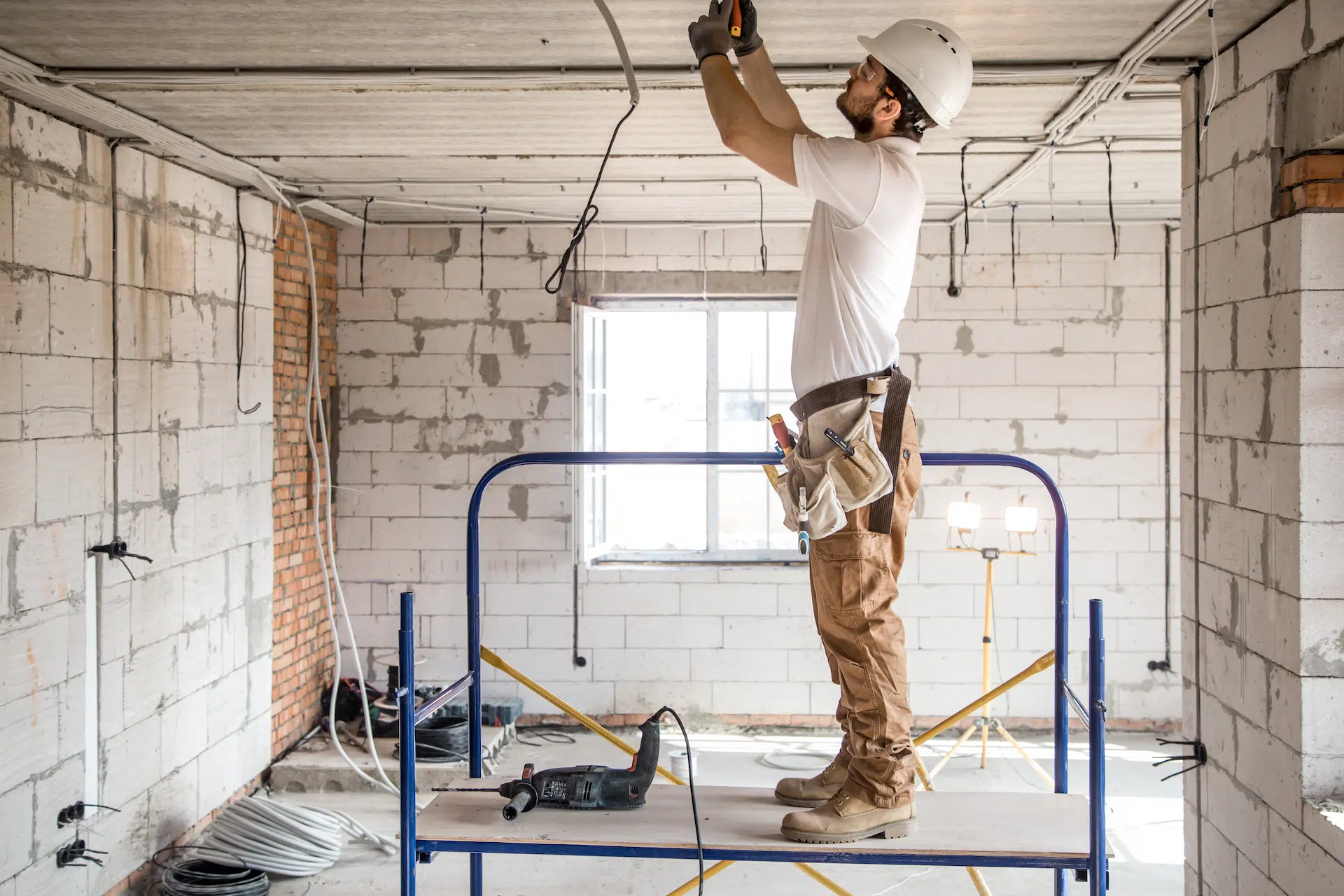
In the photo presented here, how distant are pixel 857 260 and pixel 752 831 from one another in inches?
51.6

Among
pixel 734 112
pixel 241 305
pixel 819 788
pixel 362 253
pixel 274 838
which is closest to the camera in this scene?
pixel 734 112

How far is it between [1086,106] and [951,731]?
3846mm

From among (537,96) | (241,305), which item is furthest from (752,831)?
(241,305)

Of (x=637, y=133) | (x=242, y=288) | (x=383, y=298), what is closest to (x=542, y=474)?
(x=383, y=298)

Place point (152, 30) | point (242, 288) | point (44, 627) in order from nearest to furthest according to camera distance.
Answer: point (152, 30)
point (44, 627)
point (242, 288)

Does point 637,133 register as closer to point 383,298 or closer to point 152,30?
point 152,30

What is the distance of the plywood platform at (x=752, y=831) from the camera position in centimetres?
239

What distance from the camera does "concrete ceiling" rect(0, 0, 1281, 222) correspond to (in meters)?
3.03

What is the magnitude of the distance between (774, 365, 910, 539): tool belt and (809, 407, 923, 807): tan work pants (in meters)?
0.04

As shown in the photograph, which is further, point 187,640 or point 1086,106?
point 187,640

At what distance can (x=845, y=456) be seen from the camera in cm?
230

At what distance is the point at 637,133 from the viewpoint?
4.38m

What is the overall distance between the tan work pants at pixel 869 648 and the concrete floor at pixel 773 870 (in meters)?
2.03

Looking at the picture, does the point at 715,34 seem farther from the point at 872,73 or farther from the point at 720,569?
the point at 720,569
